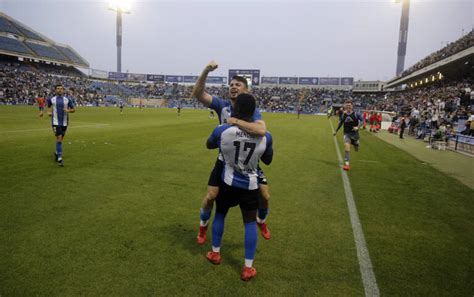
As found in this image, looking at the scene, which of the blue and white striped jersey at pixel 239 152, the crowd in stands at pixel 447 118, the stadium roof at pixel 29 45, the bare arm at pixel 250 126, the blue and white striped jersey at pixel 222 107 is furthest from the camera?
the stadium roof at pixel 29 45

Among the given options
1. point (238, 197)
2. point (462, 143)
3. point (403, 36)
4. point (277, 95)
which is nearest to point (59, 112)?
point (238, 197)

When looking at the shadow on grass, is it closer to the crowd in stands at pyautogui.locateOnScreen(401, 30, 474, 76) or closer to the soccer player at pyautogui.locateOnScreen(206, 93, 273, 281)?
the soccer player at pyautogui.locateOnScreen(206, 93, 273, 281)

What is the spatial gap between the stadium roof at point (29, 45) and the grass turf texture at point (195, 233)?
227 feet

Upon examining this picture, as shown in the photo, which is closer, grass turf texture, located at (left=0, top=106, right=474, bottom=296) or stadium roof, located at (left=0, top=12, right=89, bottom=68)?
grass turf texture, located at (left=0, top=106, right=474, bottom=296)

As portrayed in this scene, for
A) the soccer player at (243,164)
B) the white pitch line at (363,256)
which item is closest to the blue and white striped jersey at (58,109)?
the soccer player at (243,164)

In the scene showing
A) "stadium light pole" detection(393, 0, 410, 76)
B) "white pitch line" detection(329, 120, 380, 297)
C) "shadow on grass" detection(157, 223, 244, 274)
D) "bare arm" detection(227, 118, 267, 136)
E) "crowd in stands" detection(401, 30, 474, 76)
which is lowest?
"shadow on grass" detection(157, 223, 244, 274)

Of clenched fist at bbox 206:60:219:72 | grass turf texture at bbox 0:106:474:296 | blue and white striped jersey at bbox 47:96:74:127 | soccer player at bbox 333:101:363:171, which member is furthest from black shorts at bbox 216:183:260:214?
soccer player at bbox 333:101:363:171

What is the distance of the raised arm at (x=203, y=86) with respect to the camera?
4.11 m

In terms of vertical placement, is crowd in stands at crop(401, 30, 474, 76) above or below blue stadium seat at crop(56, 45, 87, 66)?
below

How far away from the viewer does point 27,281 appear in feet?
11.4

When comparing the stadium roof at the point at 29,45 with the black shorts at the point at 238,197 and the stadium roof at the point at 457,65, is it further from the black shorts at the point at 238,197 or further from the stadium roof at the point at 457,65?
the black shorts at the point at 238,197

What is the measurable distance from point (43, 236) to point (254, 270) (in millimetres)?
3161

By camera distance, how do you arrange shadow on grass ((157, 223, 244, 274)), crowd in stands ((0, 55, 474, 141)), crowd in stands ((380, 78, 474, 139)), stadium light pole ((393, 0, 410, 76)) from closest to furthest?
shadow on grass ((157, 223, 244, 274)) → crowd in stands ((380, 78, 474, 139)) → crowd in stands ((0, 55, 474, 141)) → stadium light pole ((393, 0, 410, 76))

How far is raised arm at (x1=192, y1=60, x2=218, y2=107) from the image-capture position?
4.11 metres
